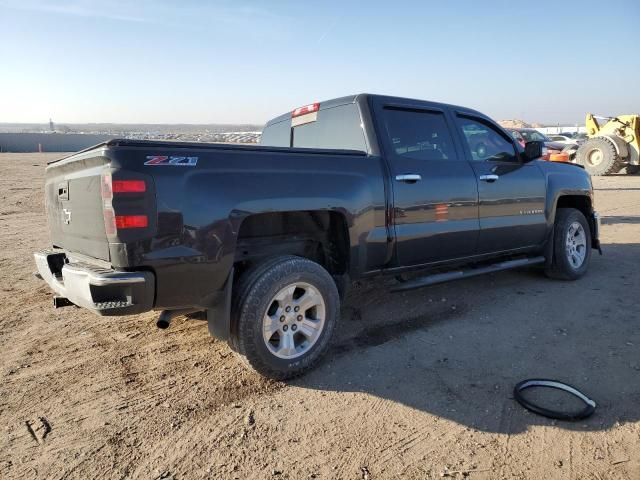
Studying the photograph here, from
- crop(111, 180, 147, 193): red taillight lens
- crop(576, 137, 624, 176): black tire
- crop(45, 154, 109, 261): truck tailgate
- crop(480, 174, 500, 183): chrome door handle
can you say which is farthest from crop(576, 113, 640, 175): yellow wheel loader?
crop(111, 180, 147, 193): red taillight lens

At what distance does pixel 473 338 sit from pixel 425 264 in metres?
0.74

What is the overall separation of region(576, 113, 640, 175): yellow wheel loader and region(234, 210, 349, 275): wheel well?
18.2m

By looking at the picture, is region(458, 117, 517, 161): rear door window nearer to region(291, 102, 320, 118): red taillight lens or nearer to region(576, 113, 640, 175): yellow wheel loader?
region(291, 102, 320, 118): red taillight lens

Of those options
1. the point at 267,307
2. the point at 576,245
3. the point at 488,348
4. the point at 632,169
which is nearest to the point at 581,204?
the point at 576,245

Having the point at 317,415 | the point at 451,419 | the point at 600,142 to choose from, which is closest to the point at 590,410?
the point at 451,419

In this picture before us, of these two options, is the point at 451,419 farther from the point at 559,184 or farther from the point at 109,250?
the point at 559,184

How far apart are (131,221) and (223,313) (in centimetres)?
83

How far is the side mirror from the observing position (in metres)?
5.12

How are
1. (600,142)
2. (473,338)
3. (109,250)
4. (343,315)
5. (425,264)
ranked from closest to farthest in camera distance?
(109,250) → (473,338) → (425,264) → (343,315) → (600,142)

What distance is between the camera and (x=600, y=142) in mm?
18578

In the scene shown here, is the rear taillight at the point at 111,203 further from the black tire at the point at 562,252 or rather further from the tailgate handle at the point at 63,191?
the black tire at the point at 562,252

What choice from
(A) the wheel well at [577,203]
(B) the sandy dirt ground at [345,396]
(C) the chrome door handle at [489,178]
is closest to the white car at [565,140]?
Result: (A) the wheel well at [577,203]

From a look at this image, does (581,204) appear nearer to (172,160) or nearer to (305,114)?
(305,114)

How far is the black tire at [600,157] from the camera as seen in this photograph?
1818 centimetres
